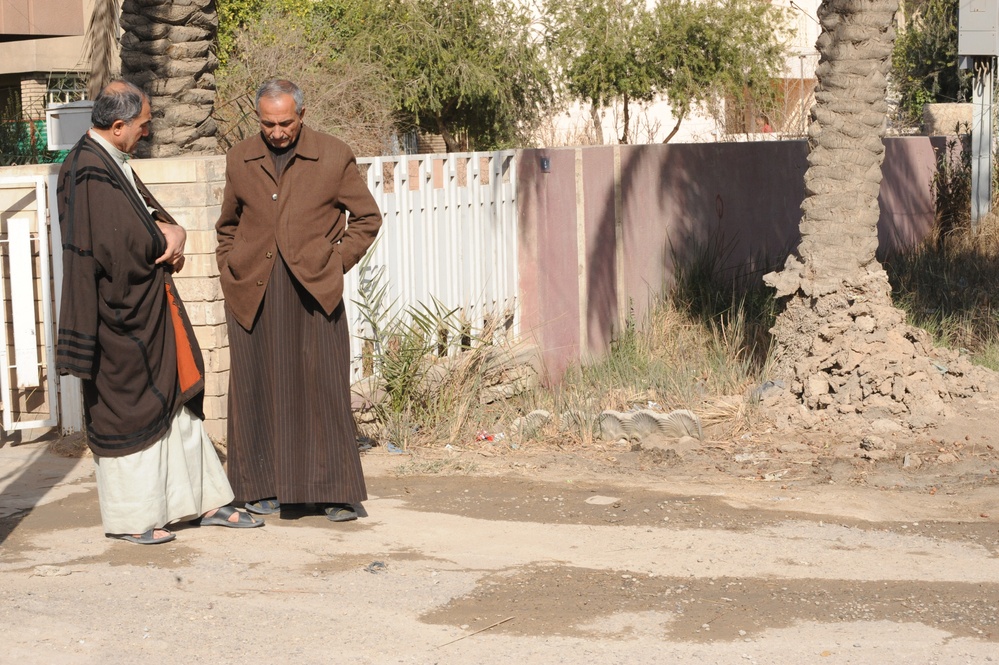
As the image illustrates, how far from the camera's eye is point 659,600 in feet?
15.5

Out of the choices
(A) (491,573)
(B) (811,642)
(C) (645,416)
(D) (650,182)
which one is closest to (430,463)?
(C) (645,416)

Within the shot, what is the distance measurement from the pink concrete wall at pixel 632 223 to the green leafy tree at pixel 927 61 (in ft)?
49.2

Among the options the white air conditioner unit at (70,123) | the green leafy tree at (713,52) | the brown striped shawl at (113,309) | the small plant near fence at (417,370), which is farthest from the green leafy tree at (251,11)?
the brown striped shawl at (113,309)

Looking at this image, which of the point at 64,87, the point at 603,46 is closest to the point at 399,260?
the point at 603,46

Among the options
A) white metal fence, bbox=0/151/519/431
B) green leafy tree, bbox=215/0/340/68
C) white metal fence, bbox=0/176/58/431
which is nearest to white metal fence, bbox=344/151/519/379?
white metal fence, bbox=0/151/519/431

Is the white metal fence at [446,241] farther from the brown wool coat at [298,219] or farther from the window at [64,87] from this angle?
the window at [64,87]

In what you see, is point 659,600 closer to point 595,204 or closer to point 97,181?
point 97,181

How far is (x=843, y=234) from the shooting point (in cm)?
791

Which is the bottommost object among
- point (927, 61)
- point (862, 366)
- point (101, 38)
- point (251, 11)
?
point (862, 366)

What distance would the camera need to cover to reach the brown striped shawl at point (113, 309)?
505 centimetres

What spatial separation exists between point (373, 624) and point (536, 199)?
19.0 ft

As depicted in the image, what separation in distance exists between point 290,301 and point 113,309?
77 centimetres

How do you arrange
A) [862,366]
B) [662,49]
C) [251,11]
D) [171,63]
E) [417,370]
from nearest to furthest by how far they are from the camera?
[862,366]
[417,370]
[171,63]
[662,49]
[251,11]

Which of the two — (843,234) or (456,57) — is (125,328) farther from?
(456,57)
